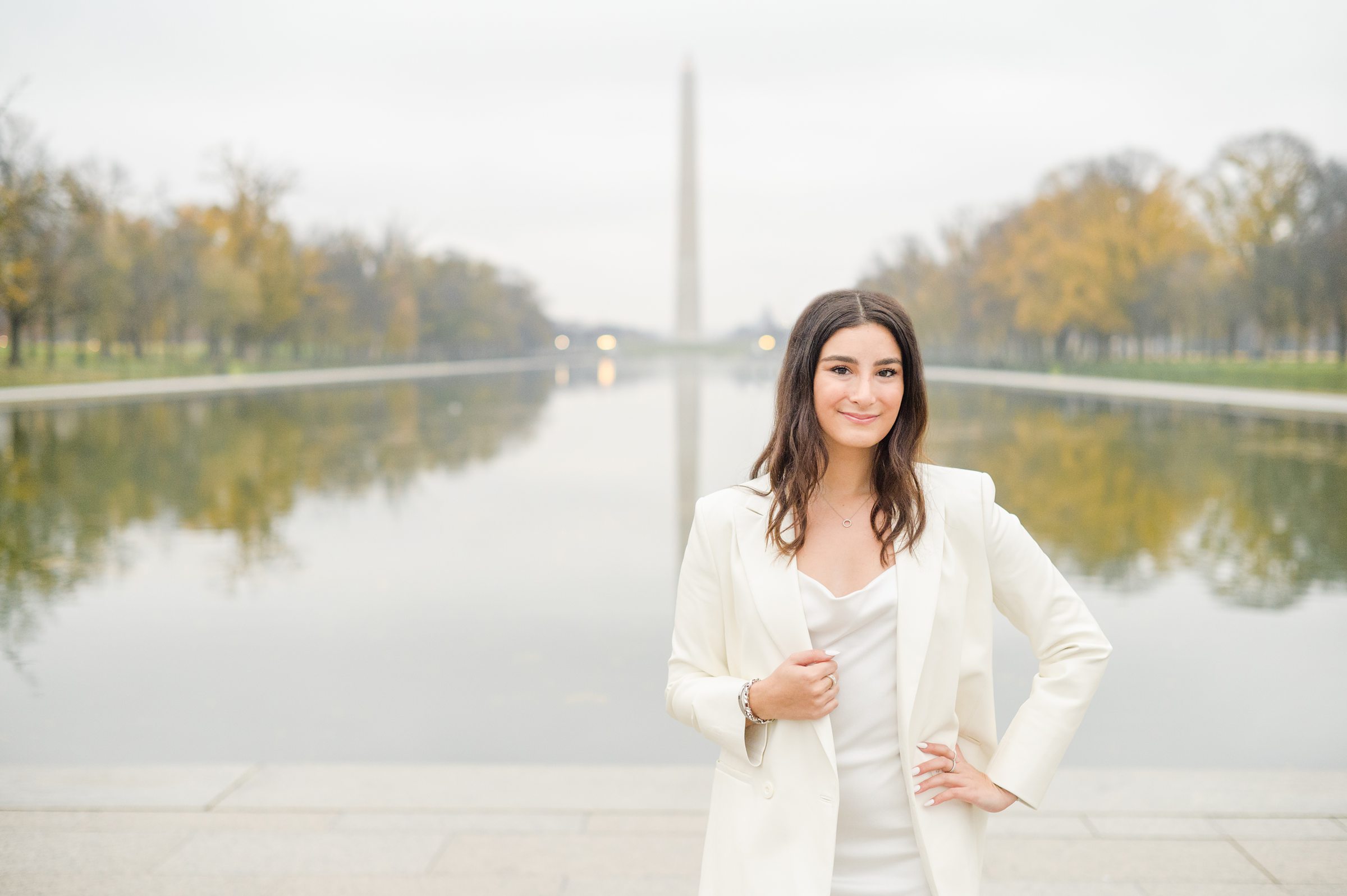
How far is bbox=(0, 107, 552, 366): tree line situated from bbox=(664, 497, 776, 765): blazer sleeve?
43368 mm

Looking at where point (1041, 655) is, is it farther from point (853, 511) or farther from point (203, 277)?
point (203, 277)

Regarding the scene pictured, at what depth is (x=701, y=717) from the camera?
7.10 ft

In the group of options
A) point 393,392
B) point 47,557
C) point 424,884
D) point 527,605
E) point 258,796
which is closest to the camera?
point 424,884

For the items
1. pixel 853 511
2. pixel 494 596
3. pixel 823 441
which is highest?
pixel 823 441

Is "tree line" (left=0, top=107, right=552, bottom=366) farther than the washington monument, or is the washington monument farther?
the washington monument

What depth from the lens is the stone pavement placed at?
12.4 feet

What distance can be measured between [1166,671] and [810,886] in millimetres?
5527

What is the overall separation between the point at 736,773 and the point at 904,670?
0.38 metres

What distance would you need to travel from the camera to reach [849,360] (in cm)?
211

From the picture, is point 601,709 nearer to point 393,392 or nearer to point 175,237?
point 393,392

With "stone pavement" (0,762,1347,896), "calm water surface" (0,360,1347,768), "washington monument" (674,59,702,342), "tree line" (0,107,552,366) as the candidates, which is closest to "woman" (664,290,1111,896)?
"calm water surface" (0,360,1347,768)

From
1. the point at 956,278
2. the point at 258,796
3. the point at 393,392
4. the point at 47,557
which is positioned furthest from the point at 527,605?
the point at 956,278

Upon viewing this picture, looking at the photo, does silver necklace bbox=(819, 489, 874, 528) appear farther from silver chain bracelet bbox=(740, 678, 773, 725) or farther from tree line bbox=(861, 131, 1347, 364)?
tree line bbox=(861, 131, 1347, 364)

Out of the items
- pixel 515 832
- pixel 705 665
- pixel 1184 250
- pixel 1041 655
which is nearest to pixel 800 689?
pixel 705 665
